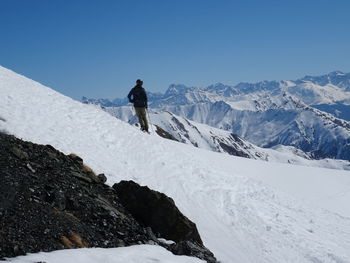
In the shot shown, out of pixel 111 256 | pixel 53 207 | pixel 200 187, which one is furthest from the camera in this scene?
pixel 200 187

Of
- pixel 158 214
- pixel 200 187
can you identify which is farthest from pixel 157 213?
pixel 200 187

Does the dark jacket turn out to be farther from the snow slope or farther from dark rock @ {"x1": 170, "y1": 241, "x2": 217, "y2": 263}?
dark rock @ {"x1": 170, "y1": 241, "x2": 217, "y2": 263}

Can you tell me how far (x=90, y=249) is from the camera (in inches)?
402

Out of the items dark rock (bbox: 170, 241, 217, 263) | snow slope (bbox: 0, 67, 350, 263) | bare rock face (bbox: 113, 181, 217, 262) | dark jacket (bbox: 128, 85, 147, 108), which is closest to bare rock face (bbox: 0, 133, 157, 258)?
bare rock face (bbox: 113, 181, 217, 262)

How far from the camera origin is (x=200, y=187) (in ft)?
68.1

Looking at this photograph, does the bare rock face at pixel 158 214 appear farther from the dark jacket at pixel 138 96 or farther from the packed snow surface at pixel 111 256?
the dark jacket at pixel 138 96

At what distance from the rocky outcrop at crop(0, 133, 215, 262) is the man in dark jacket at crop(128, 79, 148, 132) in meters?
13.2

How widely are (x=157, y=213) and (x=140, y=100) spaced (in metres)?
15.2

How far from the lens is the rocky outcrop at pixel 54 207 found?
995cm

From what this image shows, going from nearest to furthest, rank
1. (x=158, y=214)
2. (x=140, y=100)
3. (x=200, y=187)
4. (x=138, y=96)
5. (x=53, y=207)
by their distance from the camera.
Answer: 1. (x=53, y=207)
2. (x=158, y=214)
3. (x=200, y=187)
4. (x=138, y=96)
5. (x=140, y=100)

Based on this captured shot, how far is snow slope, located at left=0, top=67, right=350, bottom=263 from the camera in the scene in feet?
57.1

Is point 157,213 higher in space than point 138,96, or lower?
lower

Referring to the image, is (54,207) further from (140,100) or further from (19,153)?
(140,100)

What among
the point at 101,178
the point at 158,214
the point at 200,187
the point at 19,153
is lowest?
the point at 158,214
